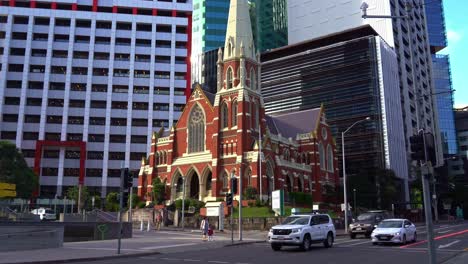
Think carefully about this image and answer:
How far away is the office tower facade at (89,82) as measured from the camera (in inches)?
3477

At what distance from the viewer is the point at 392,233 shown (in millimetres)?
25266

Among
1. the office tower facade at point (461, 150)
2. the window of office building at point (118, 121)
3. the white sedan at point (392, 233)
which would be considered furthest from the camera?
the office tower facade at point (461, 150)

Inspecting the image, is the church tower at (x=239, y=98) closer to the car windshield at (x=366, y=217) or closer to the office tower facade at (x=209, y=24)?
the car windshield at (x=366, y=217)

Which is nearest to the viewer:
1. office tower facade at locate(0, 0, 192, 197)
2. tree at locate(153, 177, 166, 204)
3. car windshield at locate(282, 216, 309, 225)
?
car windshield at locate(282, 216, 309, 225)

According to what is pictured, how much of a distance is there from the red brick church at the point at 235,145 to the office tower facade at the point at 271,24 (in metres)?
67.0

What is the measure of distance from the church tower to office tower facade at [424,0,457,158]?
93.8 meters

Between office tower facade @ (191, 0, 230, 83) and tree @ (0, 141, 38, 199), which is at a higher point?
office tower facade @ (191, 0, 230, 83)

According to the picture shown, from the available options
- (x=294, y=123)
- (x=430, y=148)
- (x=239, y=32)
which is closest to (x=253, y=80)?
(x=239, y=32)

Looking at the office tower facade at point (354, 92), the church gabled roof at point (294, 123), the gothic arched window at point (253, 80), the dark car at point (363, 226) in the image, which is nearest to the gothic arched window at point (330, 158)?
the church gabled roof at point (294, 123)

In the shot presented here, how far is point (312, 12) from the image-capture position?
12088 centimetres

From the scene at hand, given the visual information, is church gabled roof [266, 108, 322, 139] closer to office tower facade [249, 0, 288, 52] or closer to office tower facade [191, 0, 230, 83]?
office tower facade [191, 0, 230, 83]

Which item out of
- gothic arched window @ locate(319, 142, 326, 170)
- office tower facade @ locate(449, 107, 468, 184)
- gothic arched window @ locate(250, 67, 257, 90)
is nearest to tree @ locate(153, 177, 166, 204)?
gothic arched window @ locate(250, 67, 257, 90)

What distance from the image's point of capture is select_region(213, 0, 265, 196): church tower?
194 feet

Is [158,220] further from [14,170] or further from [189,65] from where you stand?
[189,65]
